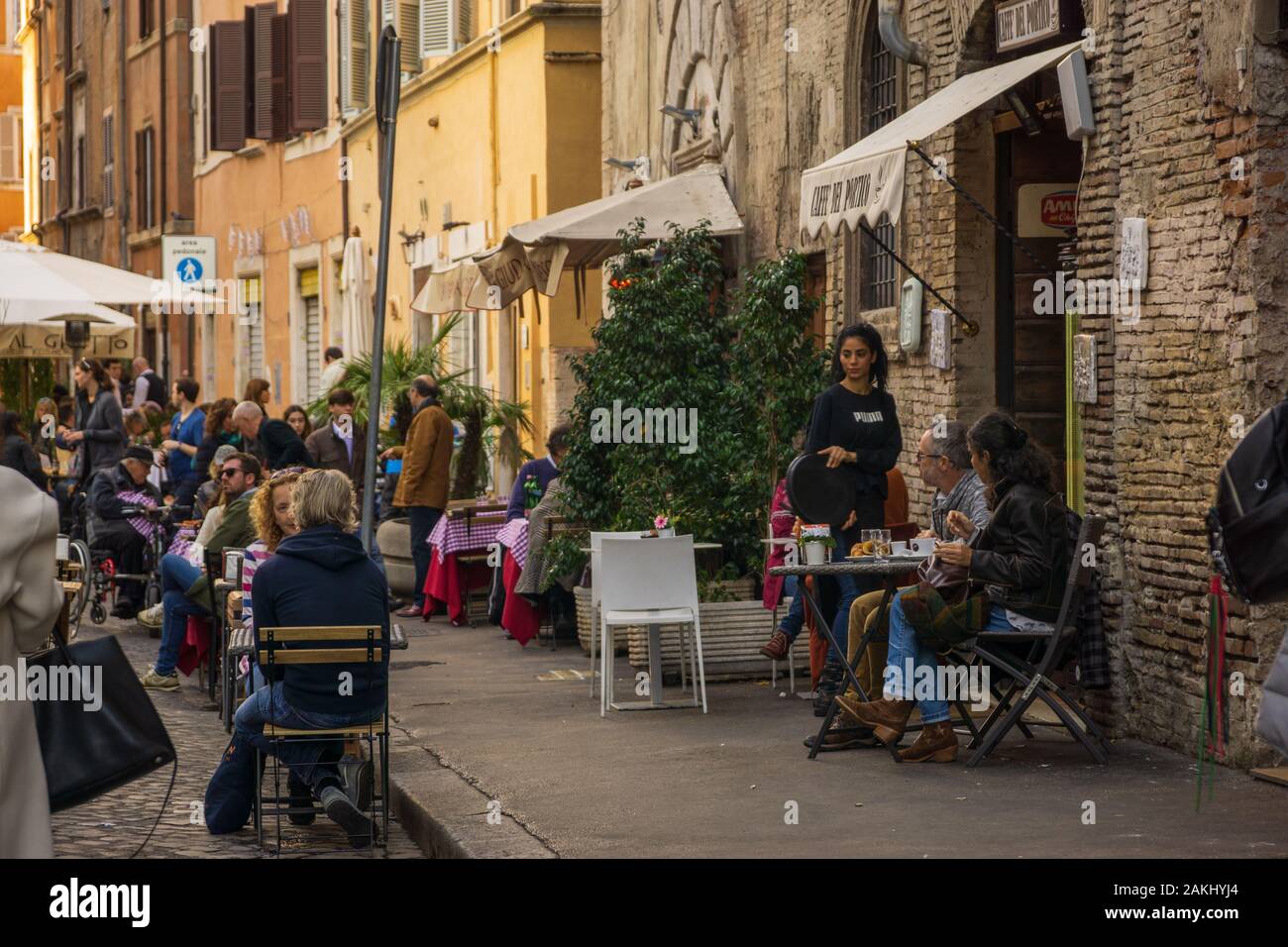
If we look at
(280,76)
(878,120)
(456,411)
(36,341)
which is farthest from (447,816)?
(280,76)

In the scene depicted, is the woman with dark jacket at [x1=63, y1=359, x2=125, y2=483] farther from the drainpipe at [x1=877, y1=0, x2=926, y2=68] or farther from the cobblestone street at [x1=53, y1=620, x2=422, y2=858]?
the drainpipe at [x1=877, y1=0, x2=926, y2=68]

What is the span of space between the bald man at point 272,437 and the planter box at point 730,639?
4.69m

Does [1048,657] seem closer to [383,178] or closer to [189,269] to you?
[383,178]

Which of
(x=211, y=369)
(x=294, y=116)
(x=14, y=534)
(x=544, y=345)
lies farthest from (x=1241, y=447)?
(x=211, y=369)

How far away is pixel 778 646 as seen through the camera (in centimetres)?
1126

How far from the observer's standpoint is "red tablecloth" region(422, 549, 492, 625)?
15641 mm

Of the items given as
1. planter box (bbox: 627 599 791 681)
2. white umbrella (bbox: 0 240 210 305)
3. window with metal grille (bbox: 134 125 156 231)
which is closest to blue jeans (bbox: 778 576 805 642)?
planter box (bbox: 627 599 791 681)

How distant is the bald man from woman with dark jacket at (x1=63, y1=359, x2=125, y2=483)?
2.56 m

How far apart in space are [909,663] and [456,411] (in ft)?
30.3

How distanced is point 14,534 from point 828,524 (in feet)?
20.1

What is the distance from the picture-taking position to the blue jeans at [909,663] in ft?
29.5

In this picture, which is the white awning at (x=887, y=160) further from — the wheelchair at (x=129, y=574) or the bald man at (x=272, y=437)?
the wheelchair at (x=129, y=574)

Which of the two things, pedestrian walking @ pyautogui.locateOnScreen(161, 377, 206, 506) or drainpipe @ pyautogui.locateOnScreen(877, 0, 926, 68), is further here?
pedestrian walking @ pyautogui.locateOnScreen(161, 377, 206, 506)
